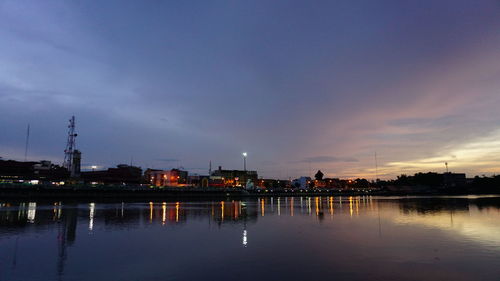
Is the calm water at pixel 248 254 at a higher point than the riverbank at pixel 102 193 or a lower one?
lower

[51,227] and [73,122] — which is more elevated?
[73,122]

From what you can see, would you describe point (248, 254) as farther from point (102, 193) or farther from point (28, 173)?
point (28, 173)

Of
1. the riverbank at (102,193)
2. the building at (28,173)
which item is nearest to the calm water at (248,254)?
the riverbank at (102,193)

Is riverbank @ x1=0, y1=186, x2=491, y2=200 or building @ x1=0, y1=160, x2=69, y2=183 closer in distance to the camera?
riverbank @ x1=0, y1=186, x2=491, y2=200

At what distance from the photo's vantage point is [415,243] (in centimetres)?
2825

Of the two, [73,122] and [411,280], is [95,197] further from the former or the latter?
[411,280]

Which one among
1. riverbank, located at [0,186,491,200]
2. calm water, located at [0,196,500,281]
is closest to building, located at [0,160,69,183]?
riverbank, located at [0,186,491,200]

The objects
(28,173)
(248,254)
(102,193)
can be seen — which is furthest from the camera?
(28,173)

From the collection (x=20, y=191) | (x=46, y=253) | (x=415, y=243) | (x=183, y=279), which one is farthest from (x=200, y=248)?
(x=20, y=191)

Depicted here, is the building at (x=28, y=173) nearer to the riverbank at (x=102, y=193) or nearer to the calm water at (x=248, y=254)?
the riverbank at (x=102, y=193)

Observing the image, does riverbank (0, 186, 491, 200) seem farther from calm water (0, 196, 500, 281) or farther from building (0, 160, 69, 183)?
calm water (0, 196, 500, 281)

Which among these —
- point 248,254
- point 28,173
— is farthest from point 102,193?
point 248,254

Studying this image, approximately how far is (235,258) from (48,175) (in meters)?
188

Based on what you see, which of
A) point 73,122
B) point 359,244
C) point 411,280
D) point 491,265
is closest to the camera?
point 411,280
